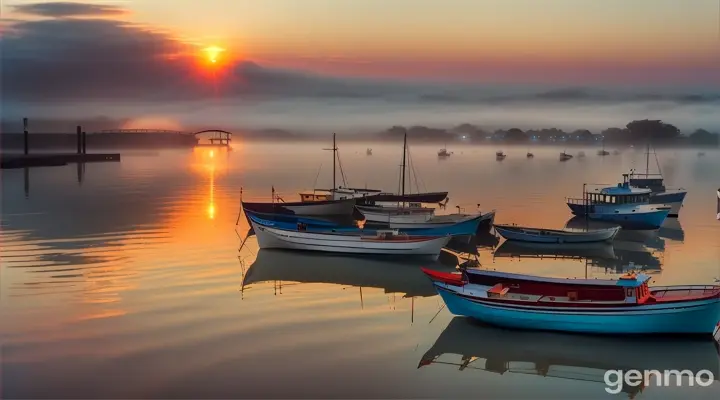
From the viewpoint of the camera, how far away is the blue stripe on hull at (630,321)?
63.1ft

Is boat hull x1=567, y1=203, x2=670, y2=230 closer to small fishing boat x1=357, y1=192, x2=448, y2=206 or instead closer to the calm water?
the calm water

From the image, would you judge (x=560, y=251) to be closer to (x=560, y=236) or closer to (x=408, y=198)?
(x=560, y=236)

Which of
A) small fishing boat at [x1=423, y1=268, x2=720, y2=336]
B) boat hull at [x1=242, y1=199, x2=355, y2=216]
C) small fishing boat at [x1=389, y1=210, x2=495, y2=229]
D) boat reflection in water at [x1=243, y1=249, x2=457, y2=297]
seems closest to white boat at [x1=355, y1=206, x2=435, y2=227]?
small fishing boat at [x1=389, y1=210, x2=495, y2=229]

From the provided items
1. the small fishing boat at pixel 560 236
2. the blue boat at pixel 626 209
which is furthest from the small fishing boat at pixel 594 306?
the blue boat at pixel 626 209

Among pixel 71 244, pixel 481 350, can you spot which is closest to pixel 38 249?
pixel 71 244

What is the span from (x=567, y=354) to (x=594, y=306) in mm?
1759

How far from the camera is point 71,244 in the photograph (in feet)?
110

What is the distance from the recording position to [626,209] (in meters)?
43.0

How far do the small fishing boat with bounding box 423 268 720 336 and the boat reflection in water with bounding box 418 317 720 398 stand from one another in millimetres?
323

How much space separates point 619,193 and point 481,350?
29.0m
